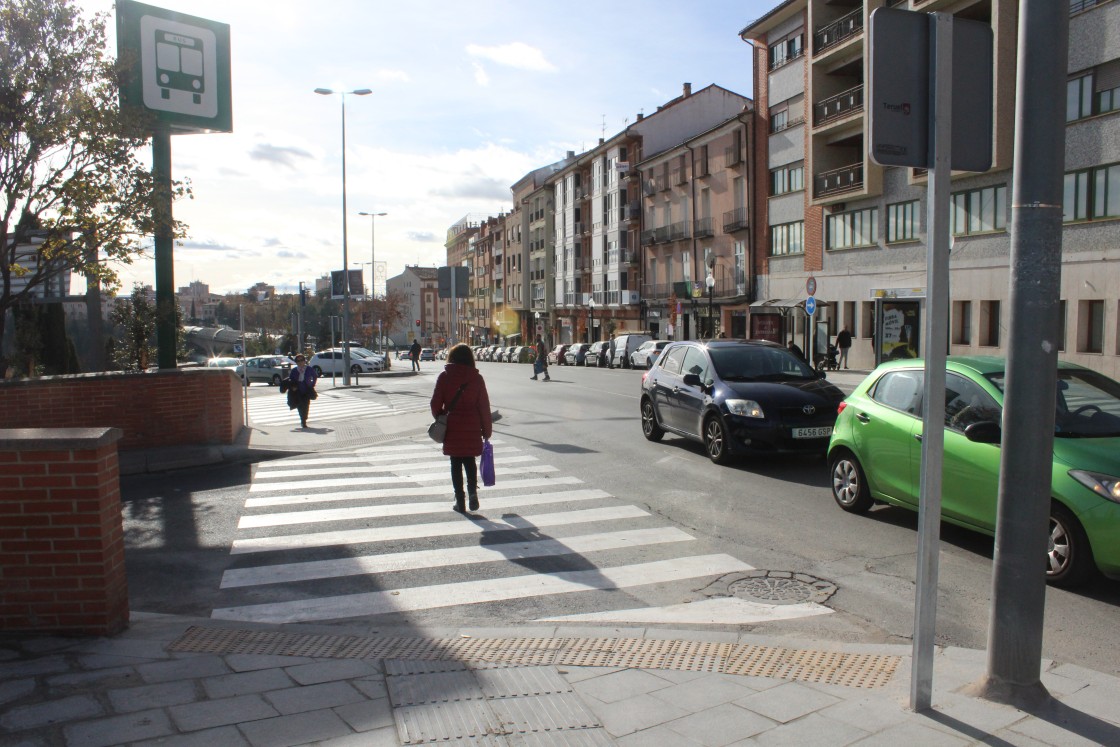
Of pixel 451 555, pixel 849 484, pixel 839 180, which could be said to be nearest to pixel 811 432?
pixel 849 484

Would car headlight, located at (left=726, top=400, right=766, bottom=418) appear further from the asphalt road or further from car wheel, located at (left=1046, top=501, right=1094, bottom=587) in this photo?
car wheel, located at (left=1046, top=501, right=1094, bottom=587)

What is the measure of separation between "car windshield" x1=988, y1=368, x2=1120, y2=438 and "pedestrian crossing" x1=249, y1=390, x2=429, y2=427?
569 inches

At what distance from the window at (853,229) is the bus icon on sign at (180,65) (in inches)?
1087

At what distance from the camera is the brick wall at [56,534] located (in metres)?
4.47

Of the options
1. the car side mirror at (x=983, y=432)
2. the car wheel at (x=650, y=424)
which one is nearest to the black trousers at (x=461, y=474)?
the car side mirror at (x=983, y=432)

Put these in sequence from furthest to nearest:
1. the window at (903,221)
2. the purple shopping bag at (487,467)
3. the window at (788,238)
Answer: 1. the window at (788,238)
2. the window at (903,221)
3. the purple shopping bag at (487,467)

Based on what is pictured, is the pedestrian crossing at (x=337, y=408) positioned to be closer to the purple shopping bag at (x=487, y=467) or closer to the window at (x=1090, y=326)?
the purple shopping bag at (x=487, y=467)

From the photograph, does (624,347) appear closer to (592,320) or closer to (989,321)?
(989,321)

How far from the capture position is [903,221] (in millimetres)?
32750

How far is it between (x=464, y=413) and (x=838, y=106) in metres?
31.7

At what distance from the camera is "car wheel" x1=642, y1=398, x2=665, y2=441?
43.3ft

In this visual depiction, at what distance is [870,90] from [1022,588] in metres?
2.19

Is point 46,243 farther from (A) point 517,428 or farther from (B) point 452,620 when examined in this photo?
(B) point 452,620

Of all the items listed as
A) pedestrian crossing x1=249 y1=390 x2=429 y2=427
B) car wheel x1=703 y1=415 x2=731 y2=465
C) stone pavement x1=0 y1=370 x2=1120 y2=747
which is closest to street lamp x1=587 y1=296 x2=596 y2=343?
pedestrian crossing x1=249 y1=390 x2=429 y2=427
